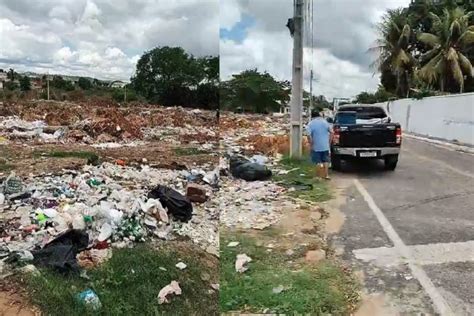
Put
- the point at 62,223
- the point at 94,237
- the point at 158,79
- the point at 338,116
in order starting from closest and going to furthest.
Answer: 1. the point at 94,237
2. the point at 62,223
3. the point at 338,116
4. the point at 158,79

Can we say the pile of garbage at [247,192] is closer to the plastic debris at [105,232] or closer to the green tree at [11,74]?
the plastic debris at [105,232]

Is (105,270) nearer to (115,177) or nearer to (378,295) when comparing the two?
(378,295)

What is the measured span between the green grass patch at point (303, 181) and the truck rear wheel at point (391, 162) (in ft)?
6.04

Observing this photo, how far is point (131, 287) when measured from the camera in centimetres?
495

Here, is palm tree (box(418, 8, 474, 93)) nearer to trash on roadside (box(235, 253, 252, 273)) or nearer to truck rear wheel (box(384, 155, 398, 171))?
truck rear wheel (box(384, 155, 398, 171))

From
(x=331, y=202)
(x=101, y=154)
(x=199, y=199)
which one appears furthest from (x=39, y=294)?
(x=101, y=154)

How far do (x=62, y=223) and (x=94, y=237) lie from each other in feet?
2.42

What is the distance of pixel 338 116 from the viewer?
43.9ft

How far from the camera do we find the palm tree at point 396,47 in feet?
124

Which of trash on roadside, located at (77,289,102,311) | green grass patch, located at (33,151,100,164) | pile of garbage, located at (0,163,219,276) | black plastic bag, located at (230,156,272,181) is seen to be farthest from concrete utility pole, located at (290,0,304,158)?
trash on roadside, located at (77,289,102,311)

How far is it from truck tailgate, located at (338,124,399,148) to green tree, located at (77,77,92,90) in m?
37.7

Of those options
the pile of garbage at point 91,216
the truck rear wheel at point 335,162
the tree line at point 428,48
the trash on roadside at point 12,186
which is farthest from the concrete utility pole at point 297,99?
the tree line at point 428,48

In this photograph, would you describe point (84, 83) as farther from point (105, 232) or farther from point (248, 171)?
point (105, 232)

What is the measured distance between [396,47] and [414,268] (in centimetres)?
3540
